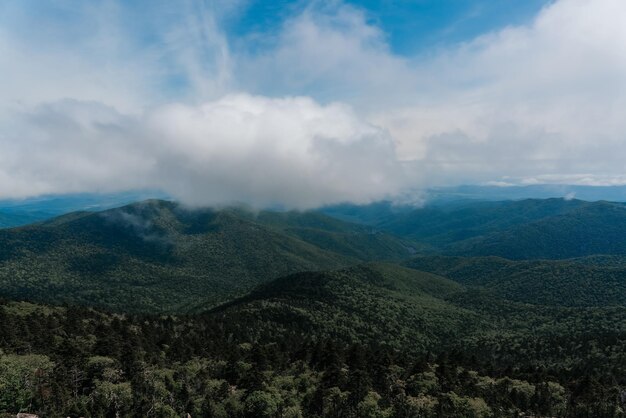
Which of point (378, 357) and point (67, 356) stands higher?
point (67, 356)

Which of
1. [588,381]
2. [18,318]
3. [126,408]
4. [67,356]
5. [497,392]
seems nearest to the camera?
[126,408]

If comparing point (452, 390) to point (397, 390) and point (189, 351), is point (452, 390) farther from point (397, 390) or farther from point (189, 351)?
point (189, 351)

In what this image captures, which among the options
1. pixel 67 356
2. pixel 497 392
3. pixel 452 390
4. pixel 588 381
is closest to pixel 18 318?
pixel 67 356

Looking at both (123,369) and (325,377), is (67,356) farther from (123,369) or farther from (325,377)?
(325,377)

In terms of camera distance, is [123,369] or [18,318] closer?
[123,369]

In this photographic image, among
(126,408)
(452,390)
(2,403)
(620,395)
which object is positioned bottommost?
(620,395)

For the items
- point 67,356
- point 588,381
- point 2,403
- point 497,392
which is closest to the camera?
point 2,403

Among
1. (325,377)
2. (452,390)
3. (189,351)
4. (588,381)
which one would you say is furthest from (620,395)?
(189,351)

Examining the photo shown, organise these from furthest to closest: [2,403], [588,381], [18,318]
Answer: [18,318], [588,381], [2,403]

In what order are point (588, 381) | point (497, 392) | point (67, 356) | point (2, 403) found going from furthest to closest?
point (588, 381)
point (497, 392)
point (67, 356)
point (2, 403)
